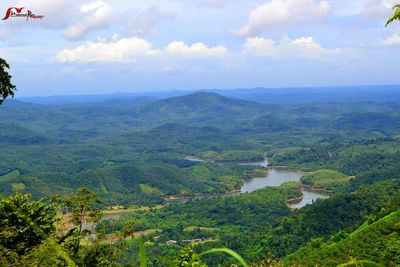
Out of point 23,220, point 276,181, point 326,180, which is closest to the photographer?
point 23,220

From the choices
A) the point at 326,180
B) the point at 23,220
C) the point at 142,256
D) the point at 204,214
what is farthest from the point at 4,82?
the point at 326,180

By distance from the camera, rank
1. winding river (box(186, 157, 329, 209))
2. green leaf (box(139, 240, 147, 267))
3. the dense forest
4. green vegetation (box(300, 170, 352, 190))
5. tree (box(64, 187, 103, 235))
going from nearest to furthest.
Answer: green leaf (box(139, 240, 147, 267))
tree (box(64, 187, 103, 235))
the dense forest
winding river (box(186, 157, 329, 209))
green vegetation (box(300, 170, 352, 190))

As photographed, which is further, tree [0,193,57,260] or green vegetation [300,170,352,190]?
green vegetation [300,170,352,190]

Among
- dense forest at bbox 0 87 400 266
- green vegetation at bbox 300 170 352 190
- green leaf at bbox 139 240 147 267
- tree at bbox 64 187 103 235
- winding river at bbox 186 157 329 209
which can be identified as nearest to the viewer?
green leaf at bbox 139 240 147 267


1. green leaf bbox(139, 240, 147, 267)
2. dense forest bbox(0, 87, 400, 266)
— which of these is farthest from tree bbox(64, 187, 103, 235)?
green leaf bbox(139, 240, 147, 267)

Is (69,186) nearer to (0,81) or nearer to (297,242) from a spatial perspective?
(297,242)

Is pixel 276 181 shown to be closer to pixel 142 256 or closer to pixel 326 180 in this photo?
pixel 326 180

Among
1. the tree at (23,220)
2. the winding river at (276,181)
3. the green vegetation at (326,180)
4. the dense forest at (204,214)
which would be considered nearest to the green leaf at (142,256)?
the dense forest at (204,214)

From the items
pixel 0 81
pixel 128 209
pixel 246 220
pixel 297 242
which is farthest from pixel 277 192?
pixel 0 81

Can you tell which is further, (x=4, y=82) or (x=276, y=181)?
(x=276, y=181)

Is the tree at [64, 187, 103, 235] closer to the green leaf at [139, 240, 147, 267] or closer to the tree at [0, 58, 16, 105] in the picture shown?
the tree at [0, 58, 16, 105]
